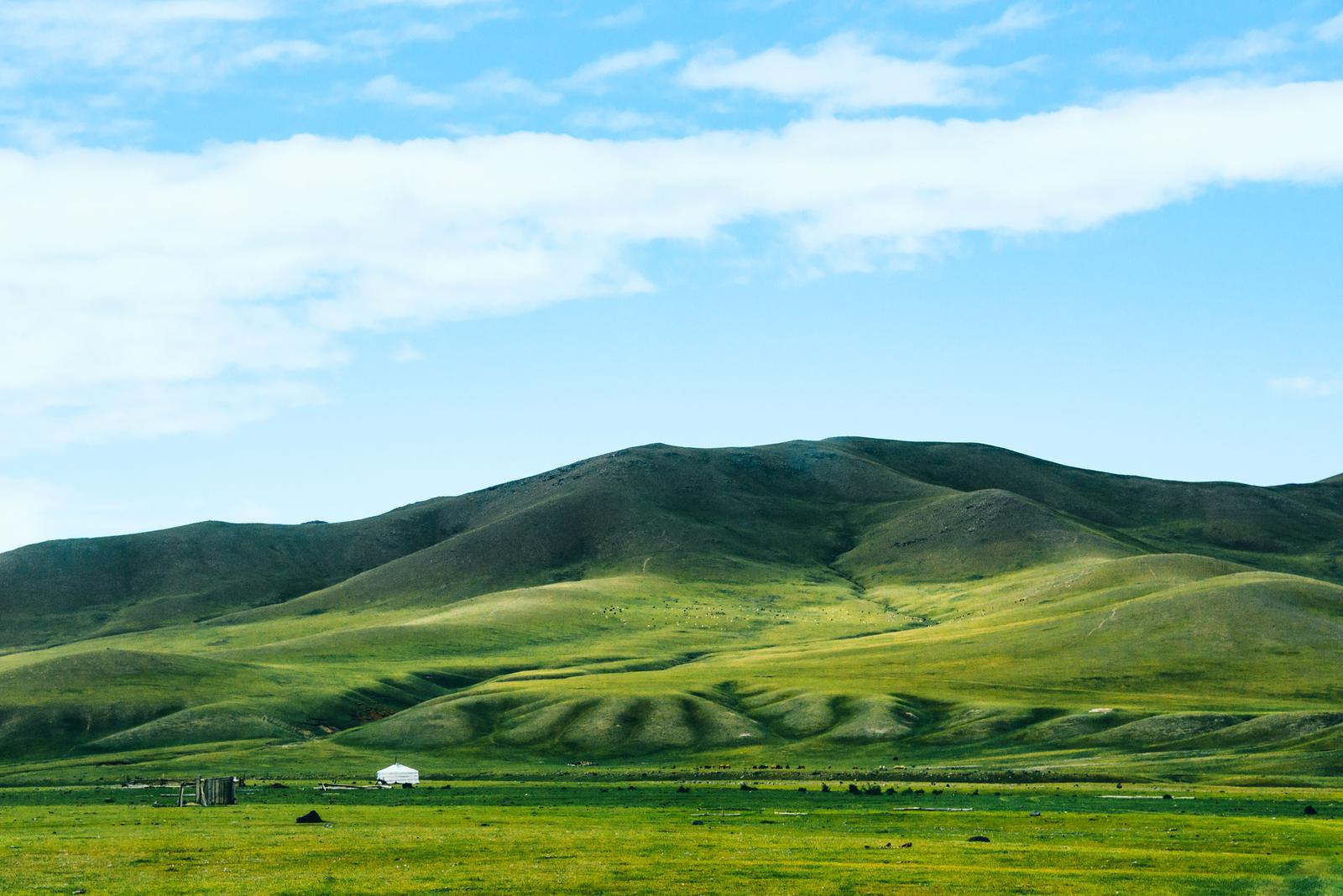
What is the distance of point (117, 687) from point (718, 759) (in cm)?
8618

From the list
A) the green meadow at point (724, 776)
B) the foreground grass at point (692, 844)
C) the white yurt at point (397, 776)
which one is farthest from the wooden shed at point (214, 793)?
the white yurt at point (397, 776)

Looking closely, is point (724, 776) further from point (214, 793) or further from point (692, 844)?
point (692, 844)

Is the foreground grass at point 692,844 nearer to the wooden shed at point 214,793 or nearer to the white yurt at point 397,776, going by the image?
the wooden shed at point 214,793

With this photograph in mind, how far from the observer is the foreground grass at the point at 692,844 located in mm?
46531

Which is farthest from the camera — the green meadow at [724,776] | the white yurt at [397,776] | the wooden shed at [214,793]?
the white yurt at [397,776]

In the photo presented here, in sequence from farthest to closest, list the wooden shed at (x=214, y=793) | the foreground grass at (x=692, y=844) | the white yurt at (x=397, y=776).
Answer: the white yurt at (x=397, y=776) < the wooden shed at (x=214, y=793) < the foreground grass at (x=692, y=844)

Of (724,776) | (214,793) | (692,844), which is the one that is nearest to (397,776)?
(214,793)

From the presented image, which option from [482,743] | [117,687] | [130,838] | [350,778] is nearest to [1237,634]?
[482,743]

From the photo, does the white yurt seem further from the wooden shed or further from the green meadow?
the wooden shed

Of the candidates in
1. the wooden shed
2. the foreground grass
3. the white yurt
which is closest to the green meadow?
the foreground grass

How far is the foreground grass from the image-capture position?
4653 centimetres

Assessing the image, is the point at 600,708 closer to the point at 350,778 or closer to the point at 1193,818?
the point at 350,778

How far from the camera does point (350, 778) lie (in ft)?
431

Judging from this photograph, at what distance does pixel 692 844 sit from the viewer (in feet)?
196
